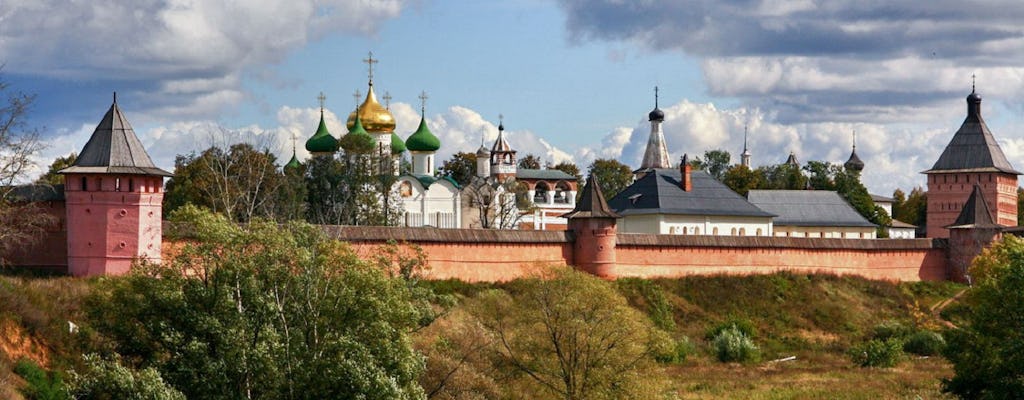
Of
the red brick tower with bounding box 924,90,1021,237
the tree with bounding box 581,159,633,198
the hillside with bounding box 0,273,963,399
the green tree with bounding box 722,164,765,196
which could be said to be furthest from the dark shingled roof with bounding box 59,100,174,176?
the tree with bounding box 581,159,633,198

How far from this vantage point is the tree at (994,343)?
25969mm

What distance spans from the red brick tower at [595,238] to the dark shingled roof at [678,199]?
9.39 meters

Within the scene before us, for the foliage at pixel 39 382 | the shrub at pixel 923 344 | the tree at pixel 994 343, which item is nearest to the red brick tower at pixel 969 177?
the shrub at pixel 923 344

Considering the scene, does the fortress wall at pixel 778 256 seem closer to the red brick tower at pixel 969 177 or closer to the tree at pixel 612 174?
the red brick tower at pixel 969 177

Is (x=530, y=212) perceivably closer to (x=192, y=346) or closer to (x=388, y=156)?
(x=388, y=156)

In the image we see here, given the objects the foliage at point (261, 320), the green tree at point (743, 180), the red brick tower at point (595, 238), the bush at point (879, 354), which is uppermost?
the green tree at point (743, 180)

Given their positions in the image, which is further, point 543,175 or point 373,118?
point 543,175

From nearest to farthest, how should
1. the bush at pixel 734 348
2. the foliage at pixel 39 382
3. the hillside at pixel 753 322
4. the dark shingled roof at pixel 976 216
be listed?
the foliage at pixel 39 382, the hillside at pixel 753 322, the bush at pixel 734 348, the dark shingled roof at pixel 976 216

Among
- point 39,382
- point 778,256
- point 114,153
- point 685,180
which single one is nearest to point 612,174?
point 685,180

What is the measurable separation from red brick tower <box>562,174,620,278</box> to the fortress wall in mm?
511

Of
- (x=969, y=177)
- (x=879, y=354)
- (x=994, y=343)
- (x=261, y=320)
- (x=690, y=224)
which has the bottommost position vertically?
(x=879, y=354)

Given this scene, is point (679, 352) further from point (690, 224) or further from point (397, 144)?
point (397, 144)

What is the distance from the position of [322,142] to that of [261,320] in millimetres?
33331

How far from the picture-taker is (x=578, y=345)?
90.7ft
